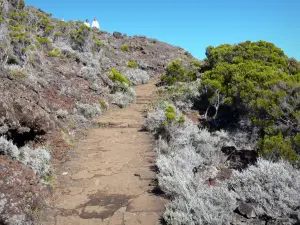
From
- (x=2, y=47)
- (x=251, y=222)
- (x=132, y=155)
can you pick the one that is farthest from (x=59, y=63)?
(x=251, y=222)

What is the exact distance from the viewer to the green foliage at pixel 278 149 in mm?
7335

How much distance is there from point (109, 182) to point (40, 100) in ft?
9.92

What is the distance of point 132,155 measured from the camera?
26.3 ft

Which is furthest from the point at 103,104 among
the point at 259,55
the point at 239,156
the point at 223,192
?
the point at 223,192

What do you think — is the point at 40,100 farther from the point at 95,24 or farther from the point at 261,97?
the point at 95,24

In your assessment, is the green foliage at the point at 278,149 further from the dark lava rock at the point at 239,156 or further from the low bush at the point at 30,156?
the low bush at the point at 30,156

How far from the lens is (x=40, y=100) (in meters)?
7.56

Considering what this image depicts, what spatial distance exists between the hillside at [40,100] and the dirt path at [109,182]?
0.43 metres

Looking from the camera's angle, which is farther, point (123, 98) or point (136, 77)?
point (136, 77)

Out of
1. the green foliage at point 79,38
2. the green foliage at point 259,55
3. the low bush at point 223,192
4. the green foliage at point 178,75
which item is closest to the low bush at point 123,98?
the green foliage at point 178,75

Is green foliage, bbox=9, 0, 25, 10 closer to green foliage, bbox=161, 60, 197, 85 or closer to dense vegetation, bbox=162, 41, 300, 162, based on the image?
green foliage, bbox=161, 60, 197, 85

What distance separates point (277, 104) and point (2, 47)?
1103 centimetres

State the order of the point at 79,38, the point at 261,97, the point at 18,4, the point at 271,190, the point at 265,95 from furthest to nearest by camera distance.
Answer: the point at 18,4 → the point at 79,38 → the point at 261,97 → the point at 265,95 → the point at 271,190

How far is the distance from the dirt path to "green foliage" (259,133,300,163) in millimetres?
3131
